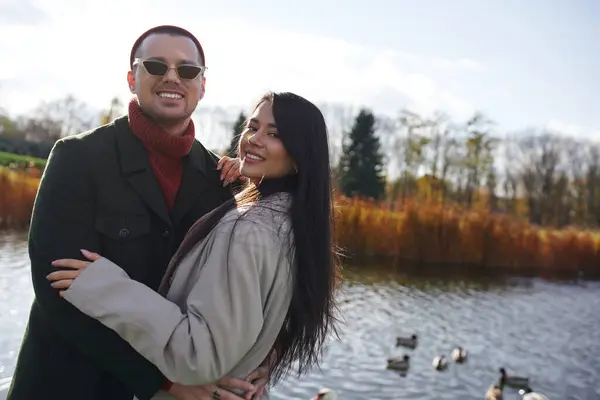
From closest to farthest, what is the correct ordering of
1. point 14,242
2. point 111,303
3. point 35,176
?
point 111,303, point 14,242, point 35,176

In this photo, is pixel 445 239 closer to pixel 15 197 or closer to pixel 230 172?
pixel 15 197

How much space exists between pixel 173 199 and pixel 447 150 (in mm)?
35392

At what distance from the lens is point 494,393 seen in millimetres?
8250

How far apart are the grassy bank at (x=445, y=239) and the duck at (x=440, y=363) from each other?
7.73m

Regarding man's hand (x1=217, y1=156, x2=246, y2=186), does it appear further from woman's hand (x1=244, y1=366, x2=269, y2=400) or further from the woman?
woman's hand (x1=244, y1=366, x2=269, y2=400)

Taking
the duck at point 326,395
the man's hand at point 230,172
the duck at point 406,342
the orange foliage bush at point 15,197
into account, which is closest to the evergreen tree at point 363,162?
the orange foliage bush at point 15,197

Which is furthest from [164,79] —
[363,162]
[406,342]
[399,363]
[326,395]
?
[363,162]

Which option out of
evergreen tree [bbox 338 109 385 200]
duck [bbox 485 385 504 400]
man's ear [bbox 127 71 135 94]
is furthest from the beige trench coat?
evergreen tree [bbox 338 109 385 200]

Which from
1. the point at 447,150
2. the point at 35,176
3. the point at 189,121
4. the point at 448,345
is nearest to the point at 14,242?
the point at 35,176

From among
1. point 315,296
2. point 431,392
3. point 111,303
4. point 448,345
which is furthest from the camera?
point 448,345

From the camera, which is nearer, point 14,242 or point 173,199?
point 173,199

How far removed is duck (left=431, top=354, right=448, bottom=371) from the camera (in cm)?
916

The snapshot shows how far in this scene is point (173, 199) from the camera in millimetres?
1854

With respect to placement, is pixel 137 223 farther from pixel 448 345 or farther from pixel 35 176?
pixel 35 176
